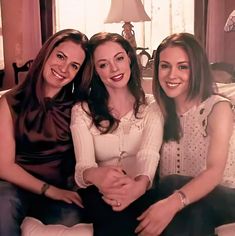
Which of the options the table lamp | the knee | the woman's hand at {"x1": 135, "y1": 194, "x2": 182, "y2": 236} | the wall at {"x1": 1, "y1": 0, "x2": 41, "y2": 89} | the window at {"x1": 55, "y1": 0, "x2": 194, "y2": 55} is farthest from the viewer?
the wall at {"x1": 1, "y1": 0, "x2": 41, "y2": 89}

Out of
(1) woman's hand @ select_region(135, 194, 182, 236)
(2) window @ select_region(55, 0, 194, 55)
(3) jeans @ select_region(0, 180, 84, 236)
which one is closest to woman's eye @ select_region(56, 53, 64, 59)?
(3) jeans @ select_region(0, 180, 84, 236)

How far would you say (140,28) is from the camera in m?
3.23

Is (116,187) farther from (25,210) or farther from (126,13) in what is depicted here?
(126,13)

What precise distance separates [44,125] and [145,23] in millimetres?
2177

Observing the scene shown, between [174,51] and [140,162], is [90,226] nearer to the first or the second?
[140,162]

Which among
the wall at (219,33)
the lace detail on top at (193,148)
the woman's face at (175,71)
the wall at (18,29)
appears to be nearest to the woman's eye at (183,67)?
the woman's face at (175,71)

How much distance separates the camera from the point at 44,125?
121cm

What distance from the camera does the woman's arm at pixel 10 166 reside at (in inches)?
Answer: 45.2

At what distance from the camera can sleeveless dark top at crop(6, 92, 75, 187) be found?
1.19 metres

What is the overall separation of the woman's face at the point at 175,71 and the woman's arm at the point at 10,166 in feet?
1.34

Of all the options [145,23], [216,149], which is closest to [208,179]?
[216,149]

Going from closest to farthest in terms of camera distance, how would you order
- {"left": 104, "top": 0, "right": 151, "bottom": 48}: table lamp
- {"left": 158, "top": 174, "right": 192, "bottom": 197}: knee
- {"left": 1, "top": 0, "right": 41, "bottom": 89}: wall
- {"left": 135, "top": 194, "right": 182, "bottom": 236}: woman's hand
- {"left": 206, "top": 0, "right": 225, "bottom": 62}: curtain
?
{"left": 135, "top": 194, "right": 182, "bottom": 236}: woman's hand < {"left": 158, "top": 174, "right": 192, "bottom": 197}: knee < {"left": 104, "top": 0, "right": 151, "bottom": 48}: table lamp < {"left": 206, "top": 0, "right": 225, "bottom": 62}: curtain < {"left": 1, "top": 0, "right": 41, "bottom": 89}: wall

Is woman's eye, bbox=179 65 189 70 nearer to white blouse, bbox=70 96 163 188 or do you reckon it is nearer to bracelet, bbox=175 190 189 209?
white blouse, bbox=70 96 163 188

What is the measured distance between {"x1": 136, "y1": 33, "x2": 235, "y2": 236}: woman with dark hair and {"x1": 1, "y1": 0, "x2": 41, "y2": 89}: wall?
7.62 ft
